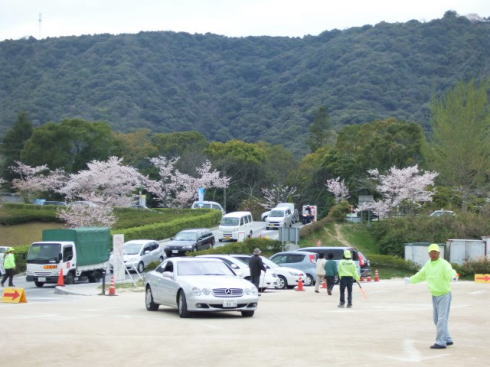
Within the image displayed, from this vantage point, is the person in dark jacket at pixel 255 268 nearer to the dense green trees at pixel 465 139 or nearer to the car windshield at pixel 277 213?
the car windshield at pixel 277 213

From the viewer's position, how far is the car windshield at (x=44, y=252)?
35750 mm

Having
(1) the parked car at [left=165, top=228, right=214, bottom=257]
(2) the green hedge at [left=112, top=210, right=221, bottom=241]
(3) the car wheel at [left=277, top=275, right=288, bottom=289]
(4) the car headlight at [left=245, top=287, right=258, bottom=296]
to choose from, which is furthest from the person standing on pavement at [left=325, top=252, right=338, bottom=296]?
(2) the green hedge at [left=112, top=210, right=221, bottom=241]

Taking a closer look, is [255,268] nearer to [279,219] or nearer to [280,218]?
[279,219]

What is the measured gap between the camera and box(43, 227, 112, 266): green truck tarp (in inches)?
1476

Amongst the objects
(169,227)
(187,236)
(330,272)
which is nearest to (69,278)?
(330,272)

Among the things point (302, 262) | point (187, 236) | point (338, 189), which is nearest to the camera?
point (302, 262)

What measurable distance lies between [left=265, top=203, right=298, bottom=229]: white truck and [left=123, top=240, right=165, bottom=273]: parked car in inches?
796

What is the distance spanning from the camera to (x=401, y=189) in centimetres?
7319

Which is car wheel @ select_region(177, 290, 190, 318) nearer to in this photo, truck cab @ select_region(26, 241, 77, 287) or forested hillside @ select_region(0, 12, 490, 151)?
truck cab @ select_region(26, 241, 77, 287)

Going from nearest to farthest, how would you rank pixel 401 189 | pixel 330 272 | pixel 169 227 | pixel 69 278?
pixel 330 272 → pixel 69 278 → pixel 169 227 → pixel 401 189

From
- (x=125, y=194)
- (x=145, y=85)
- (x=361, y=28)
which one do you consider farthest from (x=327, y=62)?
(x=125, y=194)

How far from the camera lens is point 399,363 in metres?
11.9

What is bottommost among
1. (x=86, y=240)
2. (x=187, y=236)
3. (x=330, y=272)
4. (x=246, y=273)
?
(x=246, y=273)

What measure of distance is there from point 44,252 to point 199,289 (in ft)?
60.8
